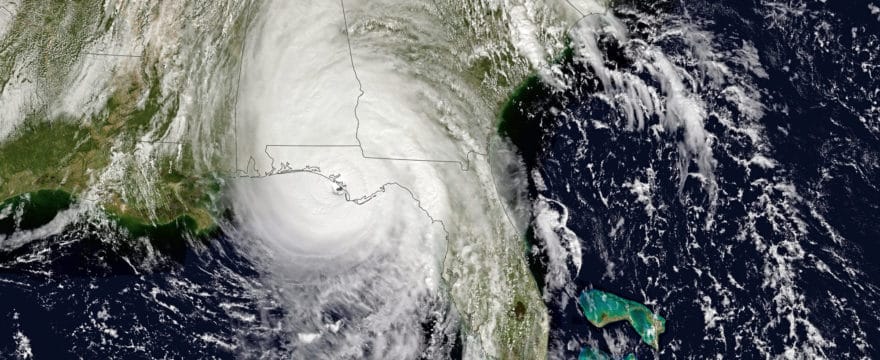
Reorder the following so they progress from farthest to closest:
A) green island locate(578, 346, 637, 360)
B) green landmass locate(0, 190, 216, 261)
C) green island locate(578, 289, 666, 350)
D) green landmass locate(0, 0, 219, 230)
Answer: green landmass locate(0, 190, 216, 261), green landmass locate(0, 0, 219, 230), green island locate(578, 346, 637, 360), green island locate(578, 289, 666, 350)

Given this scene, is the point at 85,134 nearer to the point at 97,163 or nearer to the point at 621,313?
the point at 97,163

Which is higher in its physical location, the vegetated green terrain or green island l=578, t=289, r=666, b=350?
the vegetated green terrain


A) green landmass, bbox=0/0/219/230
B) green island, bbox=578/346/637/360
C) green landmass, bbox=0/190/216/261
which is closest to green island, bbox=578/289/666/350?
green island, bbox=578/346/637/360

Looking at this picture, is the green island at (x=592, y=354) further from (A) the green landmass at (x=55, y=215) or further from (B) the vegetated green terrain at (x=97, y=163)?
(A) the green landmass at (x=55, y=215)

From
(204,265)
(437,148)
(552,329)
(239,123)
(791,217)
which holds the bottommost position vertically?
(552,329)

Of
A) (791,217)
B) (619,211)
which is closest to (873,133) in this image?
(791,217)

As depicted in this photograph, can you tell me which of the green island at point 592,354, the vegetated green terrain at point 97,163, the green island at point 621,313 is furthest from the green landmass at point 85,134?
the green island at point 592,354

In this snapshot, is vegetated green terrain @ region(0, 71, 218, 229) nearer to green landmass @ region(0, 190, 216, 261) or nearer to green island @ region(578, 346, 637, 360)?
green landmass @ region(0, 190, 216, 261)

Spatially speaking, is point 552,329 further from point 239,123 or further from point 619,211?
point 239,123
